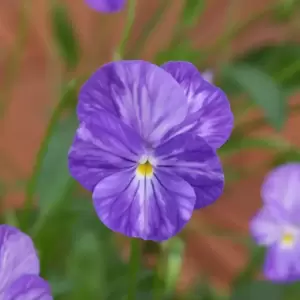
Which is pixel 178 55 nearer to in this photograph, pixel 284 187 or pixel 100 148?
pixel 284 187

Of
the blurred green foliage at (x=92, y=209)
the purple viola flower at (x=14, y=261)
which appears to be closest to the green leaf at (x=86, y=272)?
the blurred green foliage at (x=92, y=209)

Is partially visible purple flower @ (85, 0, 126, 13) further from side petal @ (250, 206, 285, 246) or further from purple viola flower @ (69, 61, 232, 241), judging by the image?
side petal @ (250, 206, 285, 246)

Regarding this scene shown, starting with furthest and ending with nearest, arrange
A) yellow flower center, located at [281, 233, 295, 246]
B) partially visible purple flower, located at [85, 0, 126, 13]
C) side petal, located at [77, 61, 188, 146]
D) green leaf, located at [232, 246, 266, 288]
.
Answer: green leaf, located at [232, 246, 266, 288], yellow flower center, located at [281, 233, 295, 246], partially visible purple flower, located at [85, 0, 126, 13], side petal, located at [77, 61, 188, 146]

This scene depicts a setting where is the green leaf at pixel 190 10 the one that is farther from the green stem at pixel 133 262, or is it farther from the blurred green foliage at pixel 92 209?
the green stem at pixel 133 262

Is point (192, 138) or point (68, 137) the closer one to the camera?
point (192, 138)

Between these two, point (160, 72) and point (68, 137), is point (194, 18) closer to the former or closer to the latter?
point (68, 137)

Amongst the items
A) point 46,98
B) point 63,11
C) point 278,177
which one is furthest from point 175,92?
point 46,98

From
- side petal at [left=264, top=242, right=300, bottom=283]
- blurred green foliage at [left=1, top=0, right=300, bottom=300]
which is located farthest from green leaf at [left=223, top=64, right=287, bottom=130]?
side petal at [left=264, top=242, right=300, bottom=283]
